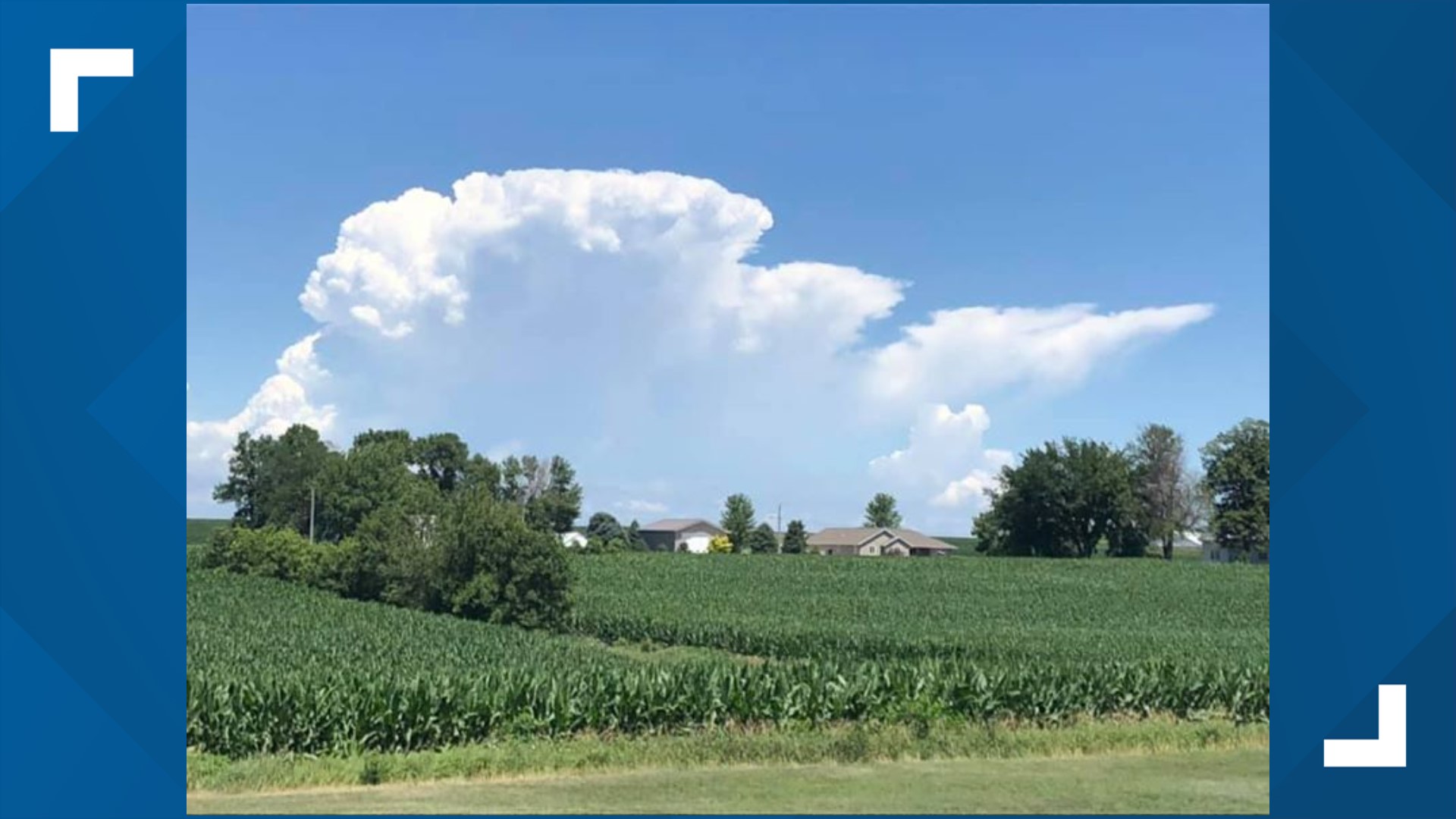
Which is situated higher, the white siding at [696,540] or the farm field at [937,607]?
the farm field at [937,607]

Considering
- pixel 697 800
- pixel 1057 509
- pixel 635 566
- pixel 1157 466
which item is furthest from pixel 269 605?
pixel 1157 466

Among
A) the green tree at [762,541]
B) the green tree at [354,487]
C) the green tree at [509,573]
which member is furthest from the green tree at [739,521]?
the green tree at [509,573]

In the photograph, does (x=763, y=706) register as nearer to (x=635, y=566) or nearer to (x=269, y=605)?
(x=269, y=605)

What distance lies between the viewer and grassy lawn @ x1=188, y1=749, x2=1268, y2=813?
41.7 feet

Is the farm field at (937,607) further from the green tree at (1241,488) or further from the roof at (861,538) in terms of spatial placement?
the roof at (861,538)

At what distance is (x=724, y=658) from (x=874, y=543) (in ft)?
306

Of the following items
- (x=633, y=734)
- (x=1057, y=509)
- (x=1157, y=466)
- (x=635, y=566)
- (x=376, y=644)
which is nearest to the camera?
(x=633, y=734)

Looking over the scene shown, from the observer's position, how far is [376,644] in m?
32.8

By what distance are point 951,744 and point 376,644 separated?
1972 centimetres

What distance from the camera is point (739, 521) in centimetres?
11875
